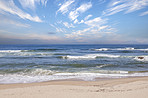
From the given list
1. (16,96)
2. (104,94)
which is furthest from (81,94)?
(16,96)

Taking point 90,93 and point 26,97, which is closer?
point 26,97

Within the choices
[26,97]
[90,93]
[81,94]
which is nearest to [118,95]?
[90,93]

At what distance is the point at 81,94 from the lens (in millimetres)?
3533

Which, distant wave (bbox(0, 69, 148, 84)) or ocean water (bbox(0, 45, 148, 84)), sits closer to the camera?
distant wave (bbox(0, 69, 148, 84))

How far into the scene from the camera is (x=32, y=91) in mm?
3809

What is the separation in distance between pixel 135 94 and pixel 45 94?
3.01 metres

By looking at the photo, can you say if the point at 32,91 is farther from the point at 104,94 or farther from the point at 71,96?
the point at 104,94

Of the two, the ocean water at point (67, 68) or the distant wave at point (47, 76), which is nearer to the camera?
the distant wave at point (47, 76)

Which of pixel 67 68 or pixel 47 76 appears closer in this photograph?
pixel 47 76

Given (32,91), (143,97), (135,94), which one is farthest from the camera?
(32,91)

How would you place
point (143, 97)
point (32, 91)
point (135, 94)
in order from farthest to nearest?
1. point (32, 91)
2. point (135, 94)
3. point (143, 97)

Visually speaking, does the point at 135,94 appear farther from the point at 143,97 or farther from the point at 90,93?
the point at 90,93

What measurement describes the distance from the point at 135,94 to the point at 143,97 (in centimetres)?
25

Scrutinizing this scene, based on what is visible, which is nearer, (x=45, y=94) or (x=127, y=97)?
(x=127, y=97)
